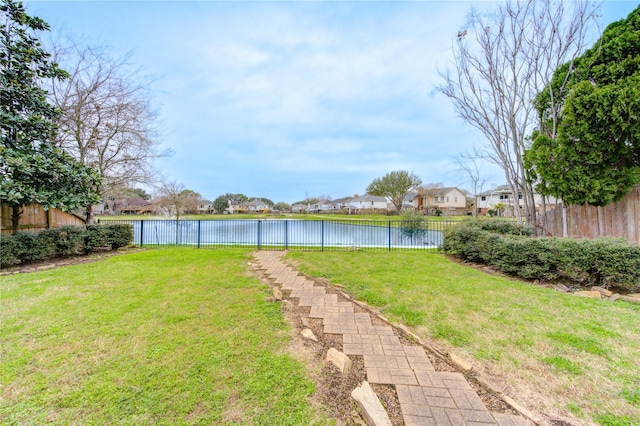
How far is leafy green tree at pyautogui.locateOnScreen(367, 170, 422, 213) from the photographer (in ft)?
116

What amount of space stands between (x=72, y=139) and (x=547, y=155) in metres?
12.9

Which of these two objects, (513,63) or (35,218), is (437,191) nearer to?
(513,63)

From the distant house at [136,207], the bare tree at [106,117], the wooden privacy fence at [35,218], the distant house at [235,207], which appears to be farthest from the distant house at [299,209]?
the wooden privacy fence at [35,218]

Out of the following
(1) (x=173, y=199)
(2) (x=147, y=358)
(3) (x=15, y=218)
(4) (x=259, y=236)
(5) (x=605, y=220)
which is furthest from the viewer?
(1) (x=173, y=199)

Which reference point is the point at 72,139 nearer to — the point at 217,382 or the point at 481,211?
the point at 217,382

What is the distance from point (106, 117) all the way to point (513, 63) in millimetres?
11975

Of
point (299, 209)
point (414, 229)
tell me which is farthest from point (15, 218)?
point (299, 209)

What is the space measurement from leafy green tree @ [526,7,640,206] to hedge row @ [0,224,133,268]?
12034mm

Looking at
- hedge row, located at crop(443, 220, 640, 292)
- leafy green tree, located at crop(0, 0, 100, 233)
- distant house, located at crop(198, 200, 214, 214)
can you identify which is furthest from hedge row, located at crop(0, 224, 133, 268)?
distant house, located at crop(198, 200, 214, 214)

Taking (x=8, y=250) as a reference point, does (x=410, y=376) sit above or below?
below

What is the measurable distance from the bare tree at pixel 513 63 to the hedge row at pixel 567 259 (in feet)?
9.19

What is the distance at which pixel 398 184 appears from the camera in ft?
116

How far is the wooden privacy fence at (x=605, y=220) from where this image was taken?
Answer: 5.44m

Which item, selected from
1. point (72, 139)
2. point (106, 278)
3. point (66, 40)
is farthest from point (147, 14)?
point (106, 278)
